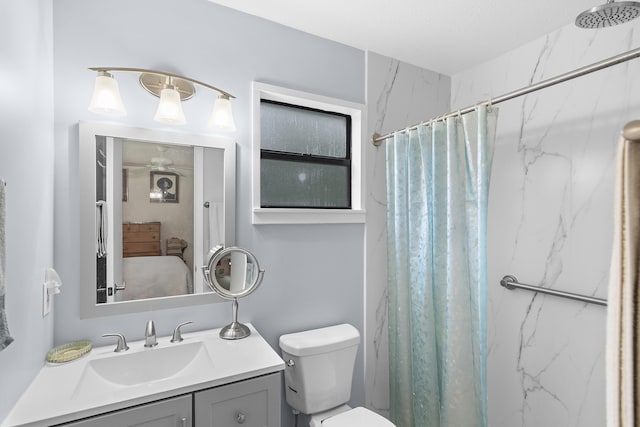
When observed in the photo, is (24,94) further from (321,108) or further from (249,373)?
(321,108)

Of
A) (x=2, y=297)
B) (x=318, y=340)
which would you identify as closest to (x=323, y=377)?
(x=318, y=340)

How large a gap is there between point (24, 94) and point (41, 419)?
964 mm

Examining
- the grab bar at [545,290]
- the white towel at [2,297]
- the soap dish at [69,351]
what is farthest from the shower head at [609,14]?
the soap dish at [69,351]

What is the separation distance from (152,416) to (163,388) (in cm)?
9

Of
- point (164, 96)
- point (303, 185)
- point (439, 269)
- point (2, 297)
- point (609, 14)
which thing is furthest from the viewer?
point (303, 185)

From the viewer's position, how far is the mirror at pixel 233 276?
4.96 feet

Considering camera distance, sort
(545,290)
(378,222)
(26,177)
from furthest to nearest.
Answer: (378,222)
(545,290)
(26,177)

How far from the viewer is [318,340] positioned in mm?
1671

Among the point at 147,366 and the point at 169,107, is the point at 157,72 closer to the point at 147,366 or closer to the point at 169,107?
the point at 169,107

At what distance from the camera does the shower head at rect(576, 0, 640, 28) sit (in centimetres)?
109

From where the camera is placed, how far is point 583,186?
1.65 metres

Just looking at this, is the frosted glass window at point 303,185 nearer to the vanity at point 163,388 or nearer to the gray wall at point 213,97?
the gray wall at point 213,97

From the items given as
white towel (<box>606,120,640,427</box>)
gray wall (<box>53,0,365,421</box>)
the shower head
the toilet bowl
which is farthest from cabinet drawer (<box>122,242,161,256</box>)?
the shower head

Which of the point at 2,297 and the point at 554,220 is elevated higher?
the point at 554,220
